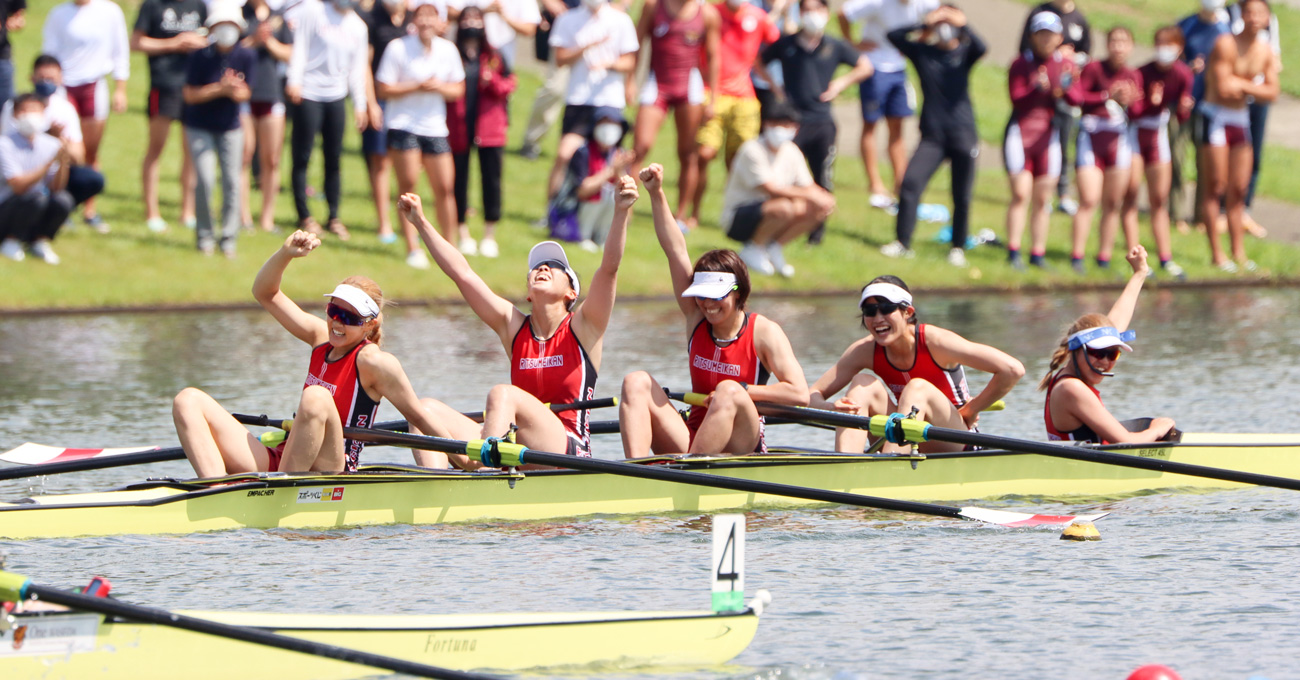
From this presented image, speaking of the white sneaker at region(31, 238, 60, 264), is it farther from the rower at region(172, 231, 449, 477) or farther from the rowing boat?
the rowing boat

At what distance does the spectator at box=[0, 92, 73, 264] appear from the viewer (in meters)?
14.1

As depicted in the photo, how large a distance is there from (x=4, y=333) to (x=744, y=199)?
21.6 ft

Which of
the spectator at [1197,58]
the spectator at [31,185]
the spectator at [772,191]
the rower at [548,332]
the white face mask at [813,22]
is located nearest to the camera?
the rower at [548,332]

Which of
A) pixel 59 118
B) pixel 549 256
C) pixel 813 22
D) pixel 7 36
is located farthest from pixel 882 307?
pixel 7 36

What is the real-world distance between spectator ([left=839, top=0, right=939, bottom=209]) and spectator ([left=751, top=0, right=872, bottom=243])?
0.40 meters

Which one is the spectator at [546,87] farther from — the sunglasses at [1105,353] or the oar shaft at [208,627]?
the oar shaft at [208,627]

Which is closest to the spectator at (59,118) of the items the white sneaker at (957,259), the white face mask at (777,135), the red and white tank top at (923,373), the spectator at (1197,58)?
the white face mask at (777,135)

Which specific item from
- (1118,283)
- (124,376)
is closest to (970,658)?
(124,376)

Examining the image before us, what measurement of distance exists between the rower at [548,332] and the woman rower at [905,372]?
125 cm

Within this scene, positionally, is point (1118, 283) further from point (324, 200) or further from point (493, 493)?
point (493, 493)

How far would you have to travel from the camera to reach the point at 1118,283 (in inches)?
672

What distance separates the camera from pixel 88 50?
15188mm

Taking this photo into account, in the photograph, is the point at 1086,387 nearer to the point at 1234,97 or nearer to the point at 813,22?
the point at 813,22

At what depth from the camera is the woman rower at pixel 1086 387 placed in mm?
8883
